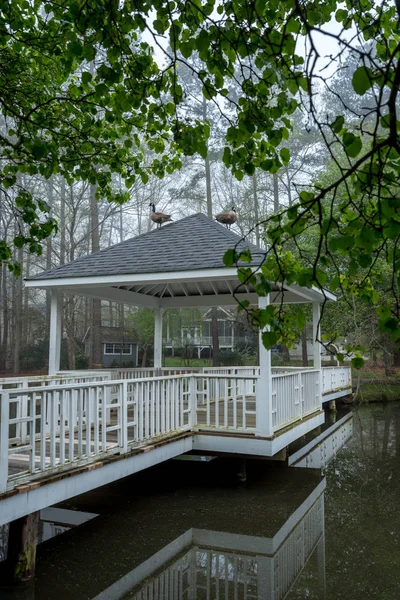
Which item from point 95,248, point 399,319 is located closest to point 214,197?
point 95,248

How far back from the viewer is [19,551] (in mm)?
4375

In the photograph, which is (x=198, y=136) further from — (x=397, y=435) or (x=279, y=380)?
(x=397, y=435)

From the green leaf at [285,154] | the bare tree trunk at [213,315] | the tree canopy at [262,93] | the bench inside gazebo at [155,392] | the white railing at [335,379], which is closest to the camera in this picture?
the tree canopy at [262,93]

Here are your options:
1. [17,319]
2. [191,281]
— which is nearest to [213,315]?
[17,319]

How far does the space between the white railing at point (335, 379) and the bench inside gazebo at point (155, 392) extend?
397 centimetres

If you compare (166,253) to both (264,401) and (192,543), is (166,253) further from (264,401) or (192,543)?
(192,543)

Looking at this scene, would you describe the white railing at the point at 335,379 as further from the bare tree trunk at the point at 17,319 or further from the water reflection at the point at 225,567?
the bare tree trunk at the point at 17,319

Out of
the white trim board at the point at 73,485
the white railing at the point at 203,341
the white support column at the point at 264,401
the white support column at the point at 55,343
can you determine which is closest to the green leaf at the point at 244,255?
the white trim board at the point at 73,485

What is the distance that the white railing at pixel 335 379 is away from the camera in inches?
564

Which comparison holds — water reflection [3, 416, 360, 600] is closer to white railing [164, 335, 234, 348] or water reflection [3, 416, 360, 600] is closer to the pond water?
the pond water

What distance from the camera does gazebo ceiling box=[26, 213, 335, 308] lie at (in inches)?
303

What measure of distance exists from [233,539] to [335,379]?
432 inches

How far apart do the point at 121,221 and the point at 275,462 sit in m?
22.9

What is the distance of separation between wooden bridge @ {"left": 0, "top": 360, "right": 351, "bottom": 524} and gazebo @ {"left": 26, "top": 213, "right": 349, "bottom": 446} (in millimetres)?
57
